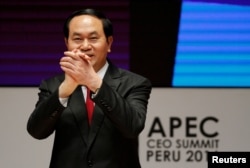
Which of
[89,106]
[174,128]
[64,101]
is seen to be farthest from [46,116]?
[174,128]

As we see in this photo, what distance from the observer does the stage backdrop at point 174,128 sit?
14.2 feet

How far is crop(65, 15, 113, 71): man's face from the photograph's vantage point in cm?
224

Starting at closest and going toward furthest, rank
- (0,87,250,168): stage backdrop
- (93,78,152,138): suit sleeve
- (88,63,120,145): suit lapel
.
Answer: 1. (93,78,152,138): suit sleeve
2. (88,63,120,145): suit lapel
3. (0,87,250,168): stage backdrop

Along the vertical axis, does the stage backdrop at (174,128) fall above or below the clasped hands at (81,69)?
below

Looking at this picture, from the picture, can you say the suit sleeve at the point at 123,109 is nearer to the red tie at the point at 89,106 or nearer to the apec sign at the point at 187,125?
the red tie at the point at 89,106

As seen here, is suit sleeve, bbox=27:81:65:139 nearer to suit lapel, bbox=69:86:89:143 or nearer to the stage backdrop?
suit lapel, bbox=69:86:89:143

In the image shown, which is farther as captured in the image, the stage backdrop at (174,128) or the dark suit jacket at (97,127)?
the stage backdrop at (174,128)

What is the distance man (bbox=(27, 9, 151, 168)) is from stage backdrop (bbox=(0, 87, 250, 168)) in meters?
2.00

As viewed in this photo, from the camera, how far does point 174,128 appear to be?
14.2ft

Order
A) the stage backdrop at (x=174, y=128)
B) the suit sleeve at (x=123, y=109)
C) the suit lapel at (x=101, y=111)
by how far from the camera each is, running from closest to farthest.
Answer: the suit sleeve at (x=123, y=109)
the suit lapel at (x=101, y=111)
the stage backdrop at (x=174, y=128)

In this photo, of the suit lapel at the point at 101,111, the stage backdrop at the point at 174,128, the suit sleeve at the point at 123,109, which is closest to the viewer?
the suit sleeve at the point at 123,109

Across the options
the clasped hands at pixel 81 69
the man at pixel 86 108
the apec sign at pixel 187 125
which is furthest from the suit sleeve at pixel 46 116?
the apec sign at pixel 187 125

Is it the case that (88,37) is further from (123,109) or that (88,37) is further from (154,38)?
(154,38)

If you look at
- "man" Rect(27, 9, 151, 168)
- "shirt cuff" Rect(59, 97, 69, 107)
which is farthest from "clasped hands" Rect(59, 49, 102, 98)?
"shirt cuff" Rect(59, 97, 69, 107)
